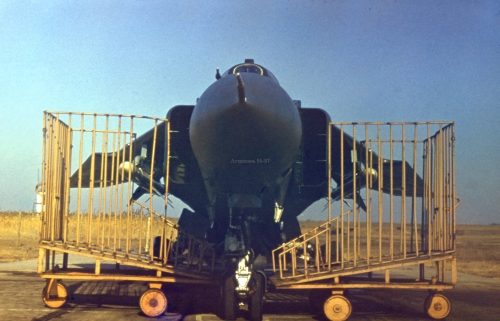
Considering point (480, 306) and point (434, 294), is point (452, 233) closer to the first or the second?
point (434, 294)

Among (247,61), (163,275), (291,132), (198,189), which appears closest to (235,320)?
(163,275)

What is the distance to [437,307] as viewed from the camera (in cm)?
829

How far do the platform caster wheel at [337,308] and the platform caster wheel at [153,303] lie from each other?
8.05 ft

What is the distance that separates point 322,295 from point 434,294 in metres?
1.76

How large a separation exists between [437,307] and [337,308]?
162cm

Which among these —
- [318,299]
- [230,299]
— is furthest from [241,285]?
[318,299]

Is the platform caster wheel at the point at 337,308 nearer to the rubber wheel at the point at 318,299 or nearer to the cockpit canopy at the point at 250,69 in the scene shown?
the rubber wheel at the point at 318,299

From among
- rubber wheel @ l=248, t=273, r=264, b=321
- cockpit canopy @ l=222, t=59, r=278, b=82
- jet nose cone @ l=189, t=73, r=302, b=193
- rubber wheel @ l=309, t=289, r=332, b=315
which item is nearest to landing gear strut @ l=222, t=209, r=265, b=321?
rubber wheel @ l=248, t=273, r=264, b=321

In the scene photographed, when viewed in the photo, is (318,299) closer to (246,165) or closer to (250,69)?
(246,165)

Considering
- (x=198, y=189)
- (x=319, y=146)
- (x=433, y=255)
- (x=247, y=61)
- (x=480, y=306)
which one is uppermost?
(x=247, y=61)

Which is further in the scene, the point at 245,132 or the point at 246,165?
the point at 246,165

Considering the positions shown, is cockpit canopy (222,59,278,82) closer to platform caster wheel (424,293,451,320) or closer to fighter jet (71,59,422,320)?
fighter jet (71,59,422,320)

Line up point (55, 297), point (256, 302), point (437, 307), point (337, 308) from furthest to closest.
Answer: point (55, 297) → point (437, 307) → point (337, 308) → point (256, 302)

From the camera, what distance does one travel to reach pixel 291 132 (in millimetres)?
7230
